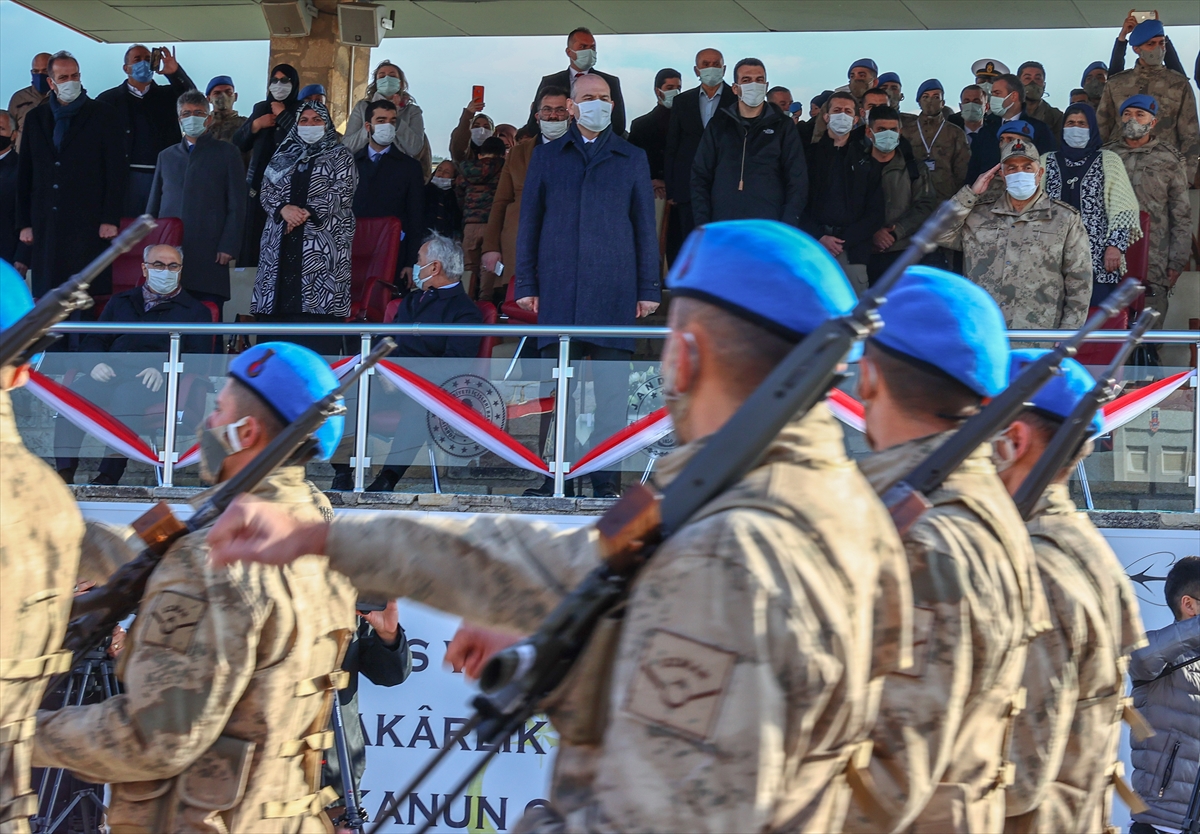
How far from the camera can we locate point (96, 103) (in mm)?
10109

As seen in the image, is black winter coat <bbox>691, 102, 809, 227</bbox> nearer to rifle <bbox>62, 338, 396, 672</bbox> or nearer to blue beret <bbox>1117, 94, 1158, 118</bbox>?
blue beret <bbox>1117, 94, 1158, 118</bbox>

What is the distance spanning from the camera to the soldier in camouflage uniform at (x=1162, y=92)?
976 centimetres

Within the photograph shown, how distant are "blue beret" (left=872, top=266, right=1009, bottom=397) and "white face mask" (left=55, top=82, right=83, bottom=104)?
8.68m

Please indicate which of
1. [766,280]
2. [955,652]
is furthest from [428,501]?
[766,280]

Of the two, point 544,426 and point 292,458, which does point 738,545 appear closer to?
point 292,458

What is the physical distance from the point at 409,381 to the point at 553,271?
3.84 ft

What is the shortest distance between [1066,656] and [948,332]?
1.01 m

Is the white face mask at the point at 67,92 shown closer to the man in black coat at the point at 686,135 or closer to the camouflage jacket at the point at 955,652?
the man in black coat at the point at 686,135

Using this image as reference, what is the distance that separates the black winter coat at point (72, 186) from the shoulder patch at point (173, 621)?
23.0 ft

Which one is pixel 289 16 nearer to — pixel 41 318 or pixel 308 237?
pixel 308 237

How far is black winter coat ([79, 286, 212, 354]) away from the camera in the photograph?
7992 millimetres

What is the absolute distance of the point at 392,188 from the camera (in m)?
9.89

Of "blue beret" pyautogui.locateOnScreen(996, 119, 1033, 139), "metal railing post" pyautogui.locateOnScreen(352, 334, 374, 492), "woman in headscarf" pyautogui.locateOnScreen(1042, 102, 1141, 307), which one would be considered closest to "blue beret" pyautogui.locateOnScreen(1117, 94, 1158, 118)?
"woman in headscarf" pyautogui.locateOnScreen(1042, 102, 1141, 307)

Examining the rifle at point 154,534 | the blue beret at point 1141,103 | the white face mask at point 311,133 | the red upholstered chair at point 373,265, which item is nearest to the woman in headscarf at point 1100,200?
the blue beret at point 1141,103
